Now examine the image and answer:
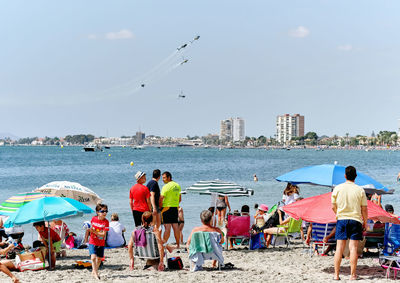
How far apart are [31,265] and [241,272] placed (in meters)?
3.53

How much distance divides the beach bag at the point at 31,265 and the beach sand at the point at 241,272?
145 millimetres

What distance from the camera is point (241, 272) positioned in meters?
8.74

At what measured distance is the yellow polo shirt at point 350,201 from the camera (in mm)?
7375

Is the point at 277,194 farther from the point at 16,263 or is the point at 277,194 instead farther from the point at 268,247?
the point at 16,263

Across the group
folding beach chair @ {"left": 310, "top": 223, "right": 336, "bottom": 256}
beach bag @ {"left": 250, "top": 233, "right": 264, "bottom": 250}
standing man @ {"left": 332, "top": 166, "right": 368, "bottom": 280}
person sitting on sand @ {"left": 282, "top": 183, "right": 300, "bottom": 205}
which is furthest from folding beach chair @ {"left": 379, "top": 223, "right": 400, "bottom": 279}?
person sitting on sand @ {"left": 282, "top": 183, "right": 300, "bottom": 205}

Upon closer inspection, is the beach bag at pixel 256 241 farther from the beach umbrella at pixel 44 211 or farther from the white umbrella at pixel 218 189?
the beach umbrella at pixel 44 211

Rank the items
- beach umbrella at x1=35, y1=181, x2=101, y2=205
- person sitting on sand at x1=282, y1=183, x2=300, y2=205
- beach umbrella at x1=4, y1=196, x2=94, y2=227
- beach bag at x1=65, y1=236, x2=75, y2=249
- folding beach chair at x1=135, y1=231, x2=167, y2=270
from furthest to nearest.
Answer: beach umbrella at x1=35, y1=181, x2=101, y2=205 < person sitting on sand at x1=282, y1=183, x2=300, y2=205 < beach bag at x1=65, y1=236, x2=75, y2=249 < beach umbrella at x1=4, y1=196, x2=94, y2=227 < folding beach chair at x1=135, y1=231, x2=167, y2=270

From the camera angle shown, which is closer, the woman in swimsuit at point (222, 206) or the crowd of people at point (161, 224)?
the crowd of people at point (161, 224)

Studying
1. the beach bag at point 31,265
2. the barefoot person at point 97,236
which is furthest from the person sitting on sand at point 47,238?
the barefoot person at point 97,236

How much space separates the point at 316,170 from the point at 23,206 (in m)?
5.61

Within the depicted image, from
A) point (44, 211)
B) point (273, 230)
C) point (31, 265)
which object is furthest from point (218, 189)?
point (31, 265)

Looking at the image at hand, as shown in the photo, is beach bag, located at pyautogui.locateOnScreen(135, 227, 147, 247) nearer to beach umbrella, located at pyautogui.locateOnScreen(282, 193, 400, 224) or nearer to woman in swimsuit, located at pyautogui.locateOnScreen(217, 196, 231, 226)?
beach umbrella, located at pyautogui.locateOnScreen(282, 193, 400, 224)

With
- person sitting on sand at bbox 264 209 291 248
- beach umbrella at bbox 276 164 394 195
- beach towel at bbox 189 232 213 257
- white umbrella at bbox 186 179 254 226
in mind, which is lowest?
person sitting on sand at bbox 264 209 291 248

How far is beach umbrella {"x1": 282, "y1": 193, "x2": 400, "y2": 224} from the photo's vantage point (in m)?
8.41
